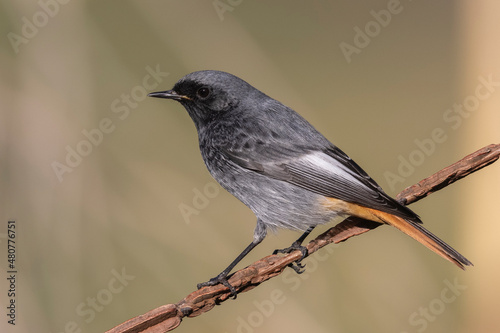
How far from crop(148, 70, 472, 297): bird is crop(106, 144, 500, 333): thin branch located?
15cm

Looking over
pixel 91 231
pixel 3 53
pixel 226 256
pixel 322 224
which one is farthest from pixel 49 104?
pixel 322 224

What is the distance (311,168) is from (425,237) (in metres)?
0.57

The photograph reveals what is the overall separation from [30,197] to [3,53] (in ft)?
2.69

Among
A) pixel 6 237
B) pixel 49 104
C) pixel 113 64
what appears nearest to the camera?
pixel 6 237

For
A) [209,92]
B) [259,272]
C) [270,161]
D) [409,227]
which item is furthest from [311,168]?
[259,272]

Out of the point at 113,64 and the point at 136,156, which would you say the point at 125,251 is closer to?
the point at 136,156

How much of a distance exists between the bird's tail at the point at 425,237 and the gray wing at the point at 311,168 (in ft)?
0.39

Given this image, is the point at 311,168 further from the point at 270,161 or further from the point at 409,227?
the point at 409,227

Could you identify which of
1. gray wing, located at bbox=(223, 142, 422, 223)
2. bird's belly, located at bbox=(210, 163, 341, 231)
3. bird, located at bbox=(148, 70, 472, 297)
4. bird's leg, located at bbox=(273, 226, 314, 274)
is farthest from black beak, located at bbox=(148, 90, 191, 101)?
bird's leg, located at bbox=(273, 226, 314, 274)

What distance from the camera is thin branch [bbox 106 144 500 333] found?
1.70 metres

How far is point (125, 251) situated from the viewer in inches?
133

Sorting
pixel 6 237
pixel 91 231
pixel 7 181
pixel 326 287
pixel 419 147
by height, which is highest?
pixel 7 181

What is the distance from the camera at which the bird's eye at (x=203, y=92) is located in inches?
109

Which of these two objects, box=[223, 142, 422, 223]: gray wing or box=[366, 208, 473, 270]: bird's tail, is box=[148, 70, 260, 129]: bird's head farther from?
box=[366, 208, 473, 270]: bird's tail
